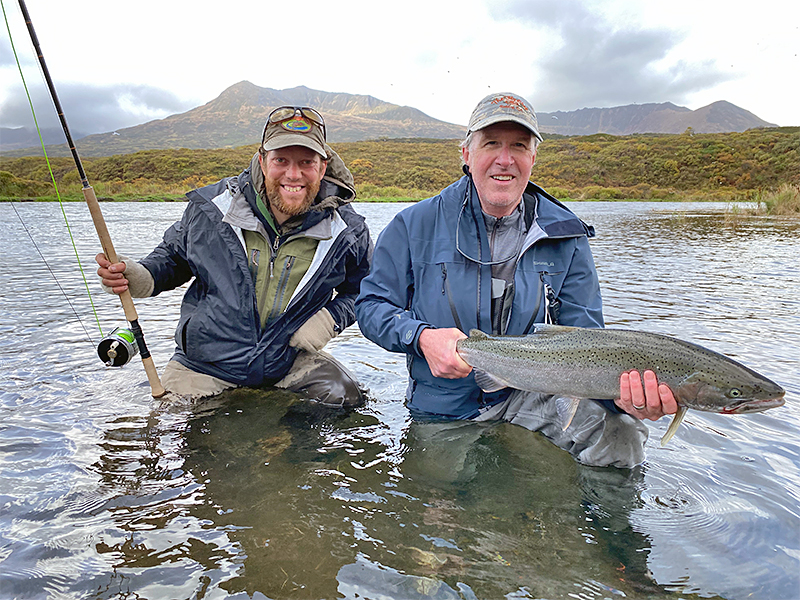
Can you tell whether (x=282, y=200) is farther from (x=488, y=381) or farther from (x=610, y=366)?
(x=610, y=366)

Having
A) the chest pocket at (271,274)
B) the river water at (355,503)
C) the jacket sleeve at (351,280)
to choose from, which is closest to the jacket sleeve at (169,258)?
the chest pocket at (271,274)

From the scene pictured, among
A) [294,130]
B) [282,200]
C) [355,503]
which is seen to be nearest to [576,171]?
[294,130]

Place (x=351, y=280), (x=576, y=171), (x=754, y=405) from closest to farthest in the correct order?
(x=754, y=405) < (x=351, y=280) < (x=576, y=171)

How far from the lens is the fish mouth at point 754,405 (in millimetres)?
2754

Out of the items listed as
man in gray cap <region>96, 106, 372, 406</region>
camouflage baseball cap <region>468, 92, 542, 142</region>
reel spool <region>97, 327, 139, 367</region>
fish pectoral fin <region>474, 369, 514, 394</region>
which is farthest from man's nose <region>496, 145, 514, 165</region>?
reel spool <region>97, 327, 139, 367</region>

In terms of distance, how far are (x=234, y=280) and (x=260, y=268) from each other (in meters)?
0.25

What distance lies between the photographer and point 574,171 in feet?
251

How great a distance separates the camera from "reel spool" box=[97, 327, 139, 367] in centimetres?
482

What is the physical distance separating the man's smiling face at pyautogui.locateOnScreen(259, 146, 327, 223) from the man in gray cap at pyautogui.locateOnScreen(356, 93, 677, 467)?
3.74 feet

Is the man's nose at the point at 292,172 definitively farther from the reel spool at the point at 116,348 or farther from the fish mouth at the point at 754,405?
the fish mouth at the point at 754,405

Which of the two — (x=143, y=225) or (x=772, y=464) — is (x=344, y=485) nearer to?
(x=772, y=464)

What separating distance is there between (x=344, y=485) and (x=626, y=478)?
1.92 meters

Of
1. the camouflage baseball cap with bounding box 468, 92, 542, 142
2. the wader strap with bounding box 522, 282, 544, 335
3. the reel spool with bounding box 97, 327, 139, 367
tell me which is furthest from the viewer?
the reel spool with bounding box 97, 327, 139, 367

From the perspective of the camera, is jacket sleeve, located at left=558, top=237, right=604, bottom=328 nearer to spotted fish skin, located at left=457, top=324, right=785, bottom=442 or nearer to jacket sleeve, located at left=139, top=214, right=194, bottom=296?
spotted fish skin, located at left=457, top=324, right=785, bottom=442
